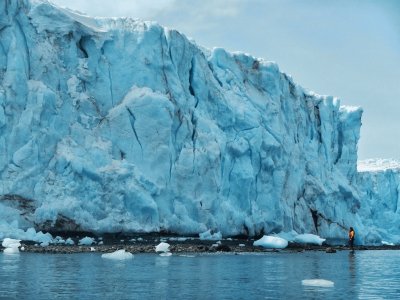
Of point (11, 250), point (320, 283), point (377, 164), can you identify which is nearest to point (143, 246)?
point (11, 250)

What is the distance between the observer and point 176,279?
34.5ft

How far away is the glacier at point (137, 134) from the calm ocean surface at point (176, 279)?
270 inches

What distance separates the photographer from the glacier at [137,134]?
70.7 ft

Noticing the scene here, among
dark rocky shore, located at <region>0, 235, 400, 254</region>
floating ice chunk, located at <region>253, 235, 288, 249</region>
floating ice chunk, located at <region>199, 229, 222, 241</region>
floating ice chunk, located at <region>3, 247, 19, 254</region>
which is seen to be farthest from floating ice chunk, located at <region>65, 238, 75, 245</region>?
floating ice chunk, located at <region>253, 235, 288, 249</region>

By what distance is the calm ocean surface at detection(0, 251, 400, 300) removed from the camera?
27.7 ft

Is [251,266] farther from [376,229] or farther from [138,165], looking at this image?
[376,229]

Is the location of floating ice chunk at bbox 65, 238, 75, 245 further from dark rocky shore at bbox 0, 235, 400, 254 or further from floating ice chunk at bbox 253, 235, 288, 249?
floating ice chunk at bbox 253, 235, 288, 249

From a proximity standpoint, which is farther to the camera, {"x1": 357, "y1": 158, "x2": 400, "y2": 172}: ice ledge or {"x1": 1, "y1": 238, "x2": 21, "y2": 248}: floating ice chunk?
{"x1": 357, "y1": 158, "x2": 400, "y2": 172}: ice ledge

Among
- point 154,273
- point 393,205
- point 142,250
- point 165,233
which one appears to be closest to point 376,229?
point 393,205

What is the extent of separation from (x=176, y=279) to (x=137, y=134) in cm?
1384

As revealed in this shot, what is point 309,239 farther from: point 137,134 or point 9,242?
point 9,242

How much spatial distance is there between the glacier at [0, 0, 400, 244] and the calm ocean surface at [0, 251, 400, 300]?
22.5 feet

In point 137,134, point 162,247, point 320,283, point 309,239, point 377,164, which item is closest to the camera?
point 320,283

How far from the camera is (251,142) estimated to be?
27484 millimetres
